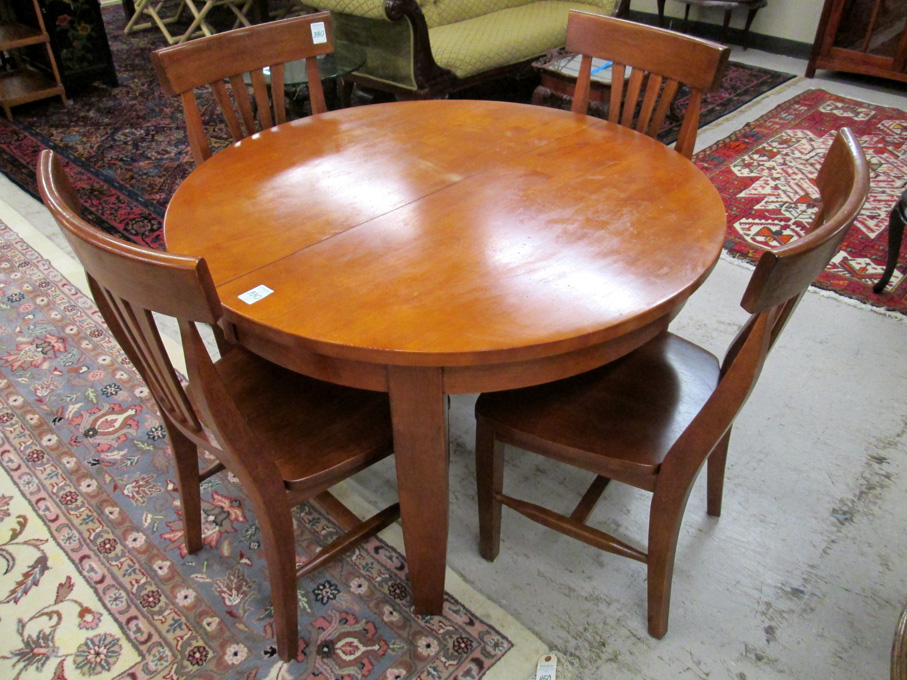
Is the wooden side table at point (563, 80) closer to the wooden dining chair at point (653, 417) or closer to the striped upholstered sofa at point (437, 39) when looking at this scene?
the striped upholstered sofa at point (437, 39)

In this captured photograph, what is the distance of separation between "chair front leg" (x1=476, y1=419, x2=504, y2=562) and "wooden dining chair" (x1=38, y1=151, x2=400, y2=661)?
0.68ft

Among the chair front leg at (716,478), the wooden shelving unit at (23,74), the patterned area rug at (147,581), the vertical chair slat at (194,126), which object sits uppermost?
the vertical chair slat at (194,126)

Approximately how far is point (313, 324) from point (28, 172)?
3.07 m

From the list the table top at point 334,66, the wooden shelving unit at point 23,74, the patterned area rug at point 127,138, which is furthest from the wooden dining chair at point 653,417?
the wooden shelving unit at point 23,74

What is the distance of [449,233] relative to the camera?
1.38 m

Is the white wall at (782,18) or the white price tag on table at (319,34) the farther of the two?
Result: the white wall at (782,18)

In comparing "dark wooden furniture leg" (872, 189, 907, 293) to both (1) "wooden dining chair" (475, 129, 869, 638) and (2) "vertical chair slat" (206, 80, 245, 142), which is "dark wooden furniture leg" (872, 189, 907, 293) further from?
(2) "vertical chair slat" (206, 80, 245, 142)

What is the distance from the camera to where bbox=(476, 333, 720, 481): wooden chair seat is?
4.39 ft

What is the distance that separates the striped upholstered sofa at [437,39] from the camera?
342cm

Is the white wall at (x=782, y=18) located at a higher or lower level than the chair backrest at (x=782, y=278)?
lower

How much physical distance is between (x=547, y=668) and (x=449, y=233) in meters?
0.92

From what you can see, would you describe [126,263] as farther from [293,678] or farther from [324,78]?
[324,78]

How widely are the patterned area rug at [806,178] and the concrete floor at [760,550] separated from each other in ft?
1.76

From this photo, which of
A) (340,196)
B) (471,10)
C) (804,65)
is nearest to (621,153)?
(340,196)
